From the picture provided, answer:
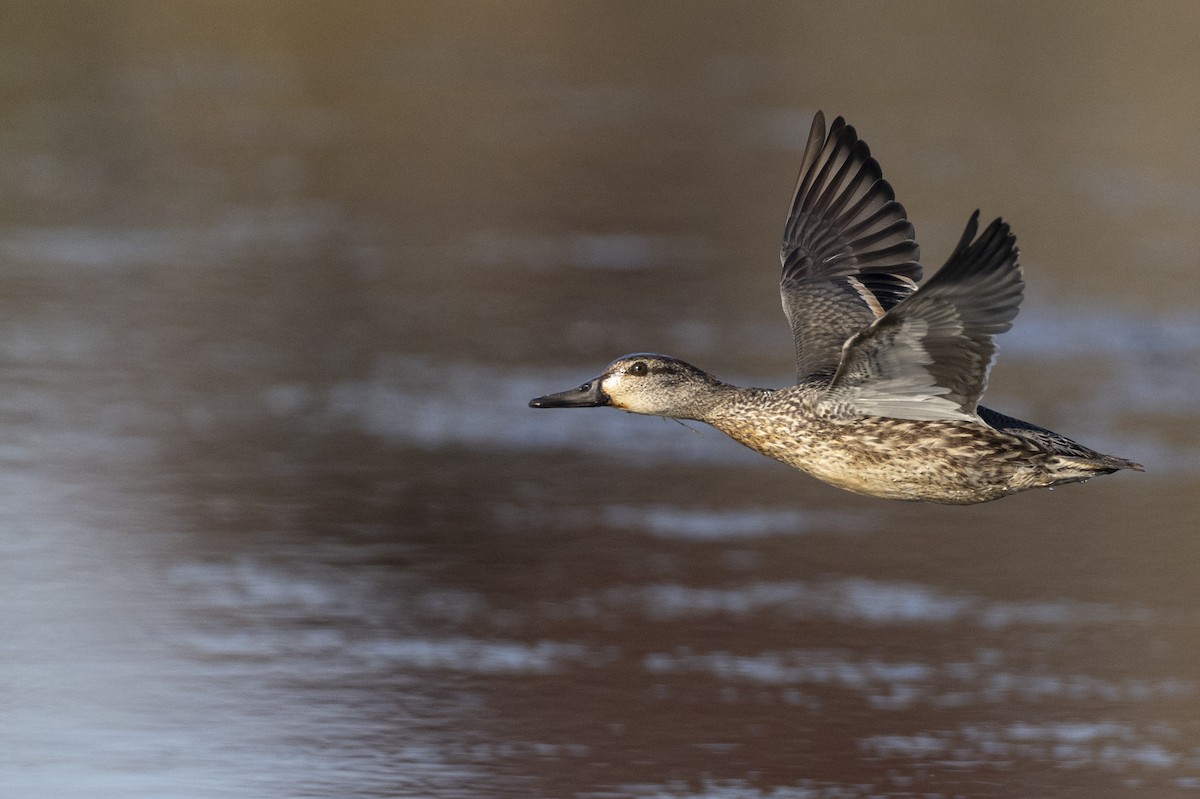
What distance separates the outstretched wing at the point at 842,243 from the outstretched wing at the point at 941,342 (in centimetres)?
100

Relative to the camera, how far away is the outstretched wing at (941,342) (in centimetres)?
608

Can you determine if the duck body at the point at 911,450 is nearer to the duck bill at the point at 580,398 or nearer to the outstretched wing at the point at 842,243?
the duck bill at the point at 580,398

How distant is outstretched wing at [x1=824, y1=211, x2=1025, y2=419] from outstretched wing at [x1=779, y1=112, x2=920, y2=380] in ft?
3.28

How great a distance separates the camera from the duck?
6.26 metres

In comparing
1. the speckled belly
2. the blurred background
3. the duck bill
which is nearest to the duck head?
the duck bill

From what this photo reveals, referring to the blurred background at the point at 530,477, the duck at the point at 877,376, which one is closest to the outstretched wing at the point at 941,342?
the duck at the point at 877,376

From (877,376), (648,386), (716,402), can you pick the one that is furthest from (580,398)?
(877,376)

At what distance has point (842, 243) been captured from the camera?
7.88m

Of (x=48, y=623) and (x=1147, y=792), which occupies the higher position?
(x=48, y=623)

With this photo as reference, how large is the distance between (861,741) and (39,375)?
6491 mm

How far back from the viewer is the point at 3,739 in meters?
7.95

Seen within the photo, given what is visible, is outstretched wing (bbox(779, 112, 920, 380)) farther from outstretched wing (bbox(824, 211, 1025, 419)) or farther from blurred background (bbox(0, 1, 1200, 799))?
blurred background (bbox(0, 1, 1200, 799))

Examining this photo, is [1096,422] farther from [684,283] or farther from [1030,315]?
[684,283]

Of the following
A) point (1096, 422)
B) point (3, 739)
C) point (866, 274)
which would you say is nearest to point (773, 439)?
point (866, 274)
